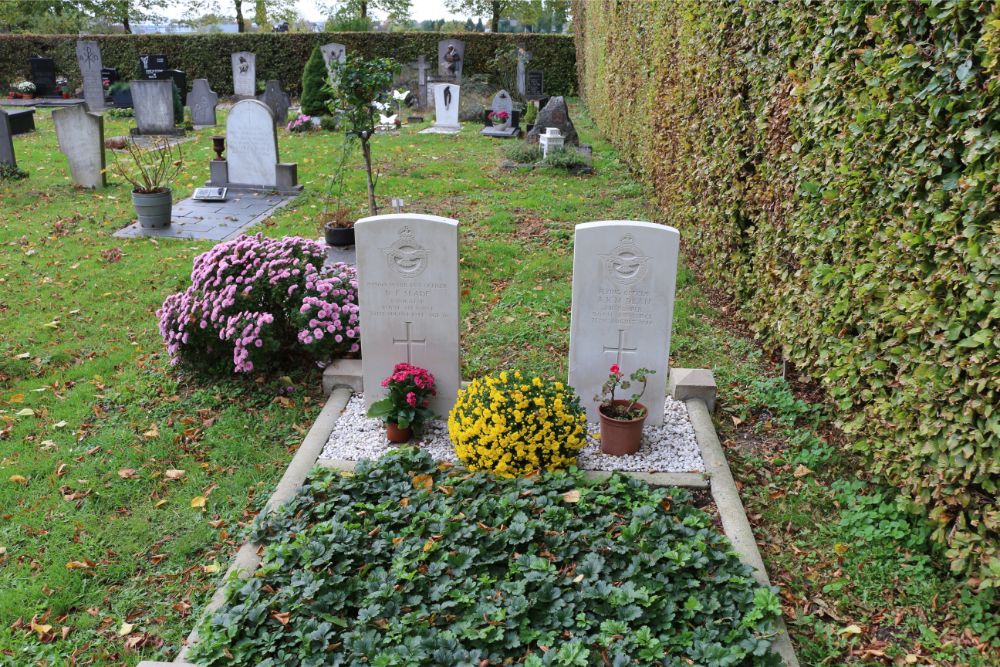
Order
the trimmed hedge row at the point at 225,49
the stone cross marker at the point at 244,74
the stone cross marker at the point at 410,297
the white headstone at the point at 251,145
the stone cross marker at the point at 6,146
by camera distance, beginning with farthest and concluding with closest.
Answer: the trimmed hedge row at the point at 225,49 → the stone cross marker at the point at 244,74 → the stone cross marker at the point at 6,146 → the white headstone at the point at 251,145 → the stone cross marker at the point at 410,297

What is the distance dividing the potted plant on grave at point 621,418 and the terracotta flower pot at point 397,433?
4.16 ft

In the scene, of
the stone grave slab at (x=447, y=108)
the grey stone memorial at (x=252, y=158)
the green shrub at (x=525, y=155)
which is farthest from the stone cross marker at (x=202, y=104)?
the green shrub at (x=525, y=155)

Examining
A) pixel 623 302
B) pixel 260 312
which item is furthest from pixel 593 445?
pixel 260 312

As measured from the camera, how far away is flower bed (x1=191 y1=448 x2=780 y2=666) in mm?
3184

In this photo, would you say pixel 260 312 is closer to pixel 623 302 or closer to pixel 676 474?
pixel 623 302

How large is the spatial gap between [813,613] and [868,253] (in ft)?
6.29

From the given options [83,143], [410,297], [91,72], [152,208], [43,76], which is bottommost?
[152,208]

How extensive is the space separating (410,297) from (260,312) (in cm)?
149

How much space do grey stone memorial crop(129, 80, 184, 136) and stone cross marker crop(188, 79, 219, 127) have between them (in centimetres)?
189

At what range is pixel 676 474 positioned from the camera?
4.58m

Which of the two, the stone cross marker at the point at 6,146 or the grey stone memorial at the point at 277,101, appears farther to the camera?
the grey stone memorial at the point at 277,101

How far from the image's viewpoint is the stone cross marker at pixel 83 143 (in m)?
11.5

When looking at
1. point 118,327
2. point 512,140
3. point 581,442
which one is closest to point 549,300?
point 581,442

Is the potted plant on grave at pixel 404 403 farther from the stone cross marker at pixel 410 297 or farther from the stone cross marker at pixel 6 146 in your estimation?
the stone cross marker at pixel 6 146
